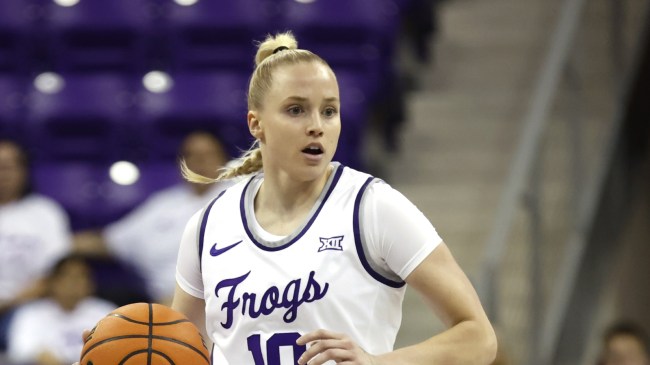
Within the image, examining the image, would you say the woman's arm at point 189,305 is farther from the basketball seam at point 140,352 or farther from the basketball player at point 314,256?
the basketball seam at point 140,352

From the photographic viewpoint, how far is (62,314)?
20.5 ft

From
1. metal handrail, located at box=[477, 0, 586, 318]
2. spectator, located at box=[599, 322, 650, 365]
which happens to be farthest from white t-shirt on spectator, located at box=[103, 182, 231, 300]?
spectator, located at box=[599, 322, 650, 365]

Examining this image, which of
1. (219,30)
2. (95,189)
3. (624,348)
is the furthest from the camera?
(219,30)

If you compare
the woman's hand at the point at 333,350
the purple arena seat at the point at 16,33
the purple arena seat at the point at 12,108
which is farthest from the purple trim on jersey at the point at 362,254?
the purple arena seat at the point at 16,33

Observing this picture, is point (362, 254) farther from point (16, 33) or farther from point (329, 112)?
point (16, 33)

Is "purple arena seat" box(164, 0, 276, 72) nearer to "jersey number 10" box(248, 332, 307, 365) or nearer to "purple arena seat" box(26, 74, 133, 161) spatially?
"purple arena seat" box(26, 74, 133, 161)

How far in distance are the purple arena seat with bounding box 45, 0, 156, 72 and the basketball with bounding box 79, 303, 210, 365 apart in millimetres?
5327

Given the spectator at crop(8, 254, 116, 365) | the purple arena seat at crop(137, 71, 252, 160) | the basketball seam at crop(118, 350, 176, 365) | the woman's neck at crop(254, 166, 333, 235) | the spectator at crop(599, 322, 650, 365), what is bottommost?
the spectator at crop(599, 322, 650, 365)

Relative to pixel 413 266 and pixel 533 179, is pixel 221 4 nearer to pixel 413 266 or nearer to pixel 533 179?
pixel 533 179

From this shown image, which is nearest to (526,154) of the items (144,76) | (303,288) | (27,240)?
(27,240)

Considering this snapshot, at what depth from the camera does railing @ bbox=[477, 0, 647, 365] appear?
6000mm

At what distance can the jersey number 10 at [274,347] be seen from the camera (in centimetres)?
287

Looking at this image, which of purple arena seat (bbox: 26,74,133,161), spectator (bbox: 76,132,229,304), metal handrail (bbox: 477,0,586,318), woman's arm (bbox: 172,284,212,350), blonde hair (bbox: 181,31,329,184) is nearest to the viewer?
blonde hair (bbox: 181,31,329,184)

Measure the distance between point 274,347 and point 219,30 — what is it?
5387mm
